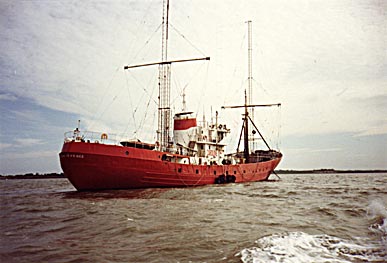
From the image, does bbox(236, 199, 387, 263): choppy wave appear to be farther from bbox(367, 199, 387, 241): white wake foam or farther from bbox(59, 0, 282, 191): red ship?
bbox(59, 0, 282, 191): red ship

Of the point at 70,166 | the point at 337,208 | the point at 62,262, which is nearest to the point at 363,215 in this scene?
the point at 337,208

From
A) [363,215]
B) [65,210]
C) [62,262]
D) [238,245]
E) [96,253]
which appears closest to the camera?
[62,262]

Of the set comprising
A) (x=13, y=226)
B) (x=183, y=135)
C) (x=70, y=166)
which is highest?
(x=183, y=135)

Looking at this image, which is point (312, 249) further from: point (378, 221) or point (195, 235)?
point (378, 221)

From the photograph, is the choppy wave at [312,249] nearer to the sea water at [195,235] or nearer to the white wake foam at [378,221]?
the sea water at [195,235]

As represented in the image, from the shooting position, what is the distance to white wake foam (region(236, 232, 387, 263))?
21.3 feet

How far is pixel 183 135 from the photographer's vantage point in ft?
103

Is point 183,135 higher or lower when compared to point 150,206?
higher

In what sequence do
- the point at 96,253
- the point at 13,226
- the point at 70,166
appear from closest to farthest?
the point at 96,253
the point at 13,226
the point at 70,166

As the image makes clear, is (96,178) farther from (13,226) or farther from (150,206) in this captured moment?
(13,226)

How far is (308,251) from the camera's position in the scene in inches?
275

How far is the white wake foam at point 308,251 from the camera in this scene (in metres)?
6.48

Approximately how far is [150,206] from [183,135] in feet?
56.8

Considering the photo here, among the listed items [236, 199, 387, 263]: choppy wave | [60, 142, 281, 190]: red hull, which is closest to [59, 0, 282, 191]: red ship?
[60, 142, 281, 190]: red hull
